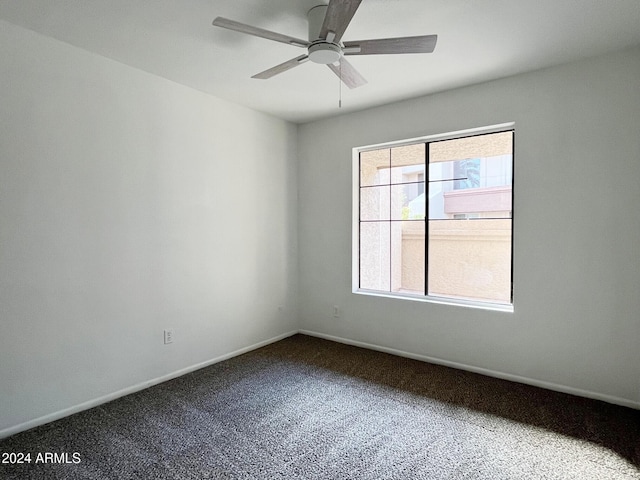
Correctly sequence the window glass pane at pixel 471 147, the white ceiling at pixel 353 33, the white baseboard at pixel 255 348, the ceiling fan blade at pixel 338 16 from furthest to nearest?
the window glass pane at pixel 471 147
the white baseboard at pixel 255 348
the white ceiling at pixel 353 33
the ceiling fan blade at pixel 338 16

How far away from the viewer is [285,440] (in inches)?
89.4

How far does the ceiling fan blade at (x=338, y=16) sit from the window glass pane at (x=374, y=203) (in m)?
2.37

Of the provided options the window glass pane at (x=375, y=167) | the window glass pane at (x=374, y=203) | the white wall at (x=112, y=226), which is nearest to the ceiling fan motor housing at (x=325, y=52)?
the white wall at (x=112, y=226)

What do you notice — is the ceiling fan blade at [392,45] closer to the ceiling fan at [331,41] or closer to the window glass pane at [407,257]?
the ceiling fan at [331,41]

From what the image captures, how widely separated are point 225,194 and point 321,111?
1.40 meters

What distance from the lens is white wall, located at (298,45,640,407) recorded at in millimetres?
2666

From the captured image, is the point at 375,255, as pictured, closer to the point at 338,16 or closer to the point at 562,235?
the point at 562,235

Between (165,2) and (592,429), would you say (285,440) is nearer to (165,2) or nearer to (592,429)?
(592,429)

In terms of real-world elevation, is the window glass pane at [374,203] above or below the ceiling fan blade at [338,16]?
below

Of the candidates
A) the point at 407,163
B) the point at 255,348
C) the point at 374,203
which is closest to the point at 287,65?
the point at 407,163

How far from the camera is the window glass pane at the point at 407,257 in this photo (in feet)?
13.1

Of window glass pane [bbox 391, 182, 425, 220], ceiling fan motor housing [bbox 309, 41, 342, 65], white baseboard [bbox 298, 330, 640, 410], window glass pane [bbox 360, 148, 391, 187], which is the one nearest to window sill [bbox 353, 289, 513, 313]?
white baseboard [bbox 298, 330, 640, 410]

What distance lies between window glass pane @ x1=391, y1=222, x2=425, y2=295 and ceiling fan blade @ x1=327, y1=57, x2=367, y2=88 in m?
1.79

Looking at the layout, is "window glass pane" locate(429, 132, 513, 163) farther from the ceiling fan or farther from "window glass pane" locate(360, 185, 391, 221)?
the ceiling fan
